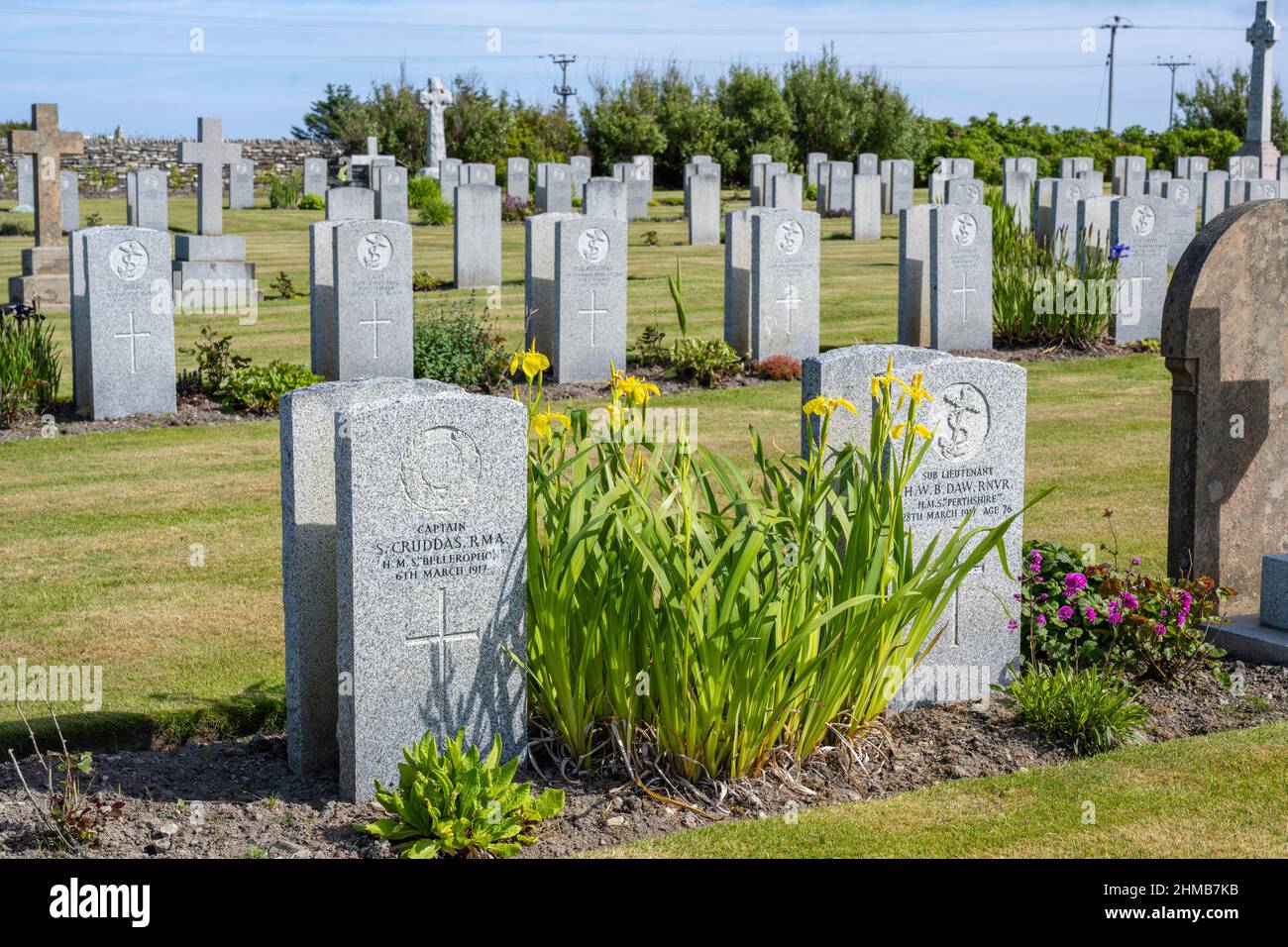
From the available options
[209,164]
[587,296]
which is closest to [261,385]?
[587,296]

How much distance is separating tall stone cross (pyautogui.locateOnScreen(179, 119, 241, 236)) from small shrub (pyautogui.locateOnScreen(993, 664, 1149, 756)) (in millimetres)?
19502

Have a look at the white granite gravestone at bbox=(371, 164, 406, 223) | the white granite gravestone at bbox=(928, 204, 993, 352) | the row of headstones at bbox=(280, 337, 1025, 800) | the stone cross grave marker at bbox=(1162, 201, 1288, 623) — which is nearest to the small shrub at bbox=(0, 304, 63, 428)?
the row of headstones at bbox=(280, 337, 1025, 800)

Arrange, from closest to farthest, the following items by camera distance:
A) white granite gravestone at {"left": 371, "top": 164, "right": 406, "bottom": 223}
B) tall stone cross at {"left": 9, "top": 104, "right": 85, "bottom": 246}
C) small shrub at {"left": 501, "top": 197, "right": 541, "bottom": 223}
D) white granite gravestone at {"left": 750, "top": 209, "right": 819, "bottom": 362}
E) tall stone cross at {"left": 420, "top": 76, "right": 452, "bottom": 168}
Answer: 1. white granite gravestone at {"left": 750, "top": 209, "right": 819, "bottom": 362}
2. tall stone cross at {"left": 9, "top": 104, "right": 85, "bottom": 246}
3. white granite gravestone at {"left": 371, "top": 164, "right": 406, "bottom": 223}
4. small shrub at {"left": 501, "top": 197, "right": 541, "bottom": 223}
5. tall stone cross at {"left": 420, "top": 76, "right": 452, "bottom": 168}

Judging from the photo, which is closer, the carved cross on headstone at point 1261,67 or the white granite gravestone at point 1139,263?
the white granite gravestone at point 1139,263

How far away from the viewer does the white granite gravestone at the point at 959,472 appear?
609cm

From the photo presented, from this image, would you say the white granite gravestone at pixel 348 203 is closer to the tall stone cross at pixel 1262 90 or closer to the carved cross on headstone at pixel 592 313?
the carved cross on headstone at pixel 592 313

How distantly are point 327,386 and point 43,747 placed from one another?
1850 millimetres

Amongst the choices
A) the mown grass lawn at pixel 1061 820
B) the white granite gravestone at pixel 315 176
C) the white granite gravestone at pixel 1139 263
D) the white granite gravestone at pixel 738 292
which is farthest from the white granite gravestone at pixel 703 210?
the mown grass lawn at pixel 1061 820

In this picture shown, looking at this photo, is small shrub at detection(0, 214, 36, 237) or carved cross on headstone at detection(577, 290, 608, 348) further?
small shrub at detection(0, 214, 36, 237)

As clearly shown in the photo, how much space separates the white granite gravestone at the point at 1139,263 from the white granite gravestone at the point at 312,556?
11891mm

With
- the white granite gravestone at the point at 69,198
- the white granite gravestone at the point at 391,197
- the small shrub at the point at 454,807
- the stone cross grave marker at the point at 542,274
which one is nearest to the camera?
the small shrub at the point at 454,807

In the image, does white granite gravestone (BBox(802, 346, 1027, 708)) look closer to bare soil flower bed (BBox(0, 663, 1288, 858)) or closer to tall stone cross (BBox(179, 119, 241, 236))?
bare soil flower bed (BBox(0, 663, 1288, 858))

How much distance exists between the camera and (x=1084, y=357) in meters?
15.6

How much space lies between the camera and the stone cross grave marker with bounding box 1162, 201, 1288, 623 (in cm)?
689
